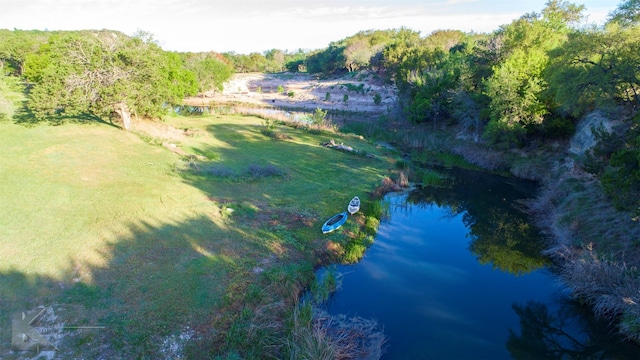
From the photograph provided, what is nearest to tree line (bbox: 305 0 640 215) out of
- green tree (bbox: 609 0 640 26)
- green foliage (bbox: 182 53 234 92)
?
green tree (bbox: 609 0 640 26)

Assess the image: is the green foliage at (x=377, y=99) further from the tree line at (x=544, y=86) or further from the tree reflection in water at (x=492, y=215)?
the tree reflection in water at (x=492, y=215)

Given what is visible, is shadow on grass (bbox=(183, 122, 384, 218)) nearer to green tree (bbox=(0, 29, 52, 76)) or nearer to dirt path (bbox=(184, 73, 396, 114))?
dirt path (bbox=(184, 73, 396, 114))

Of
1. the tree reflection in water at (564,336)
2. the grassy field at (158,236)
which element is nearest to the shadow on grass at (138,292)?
the grassy field at (158,236)

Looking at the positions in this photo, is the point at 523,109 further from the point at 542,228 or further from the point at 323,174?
the point at 323,174

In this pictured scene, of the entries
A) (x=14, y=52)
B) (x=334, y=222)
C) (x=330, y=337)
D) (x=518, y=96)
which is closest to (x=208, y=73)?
(x=14, y=52)

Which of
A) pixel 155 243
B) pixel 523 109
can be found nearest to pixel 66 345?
pixel 155 243

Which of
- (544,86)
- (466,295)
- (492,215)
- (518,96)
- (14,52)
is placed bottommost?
(492,215)

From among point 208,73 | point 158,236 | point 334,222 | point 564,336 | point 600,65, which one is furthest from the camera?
point 208,73

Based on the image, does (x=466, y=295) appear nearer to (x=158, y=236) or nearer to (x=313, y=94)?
(x=158, y=236)

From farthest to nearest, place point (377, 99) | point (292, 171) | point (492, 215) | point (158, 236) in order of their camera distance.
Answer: point (377, 99)
point (292, 171)
point (492, 215)
point (158, 236)
